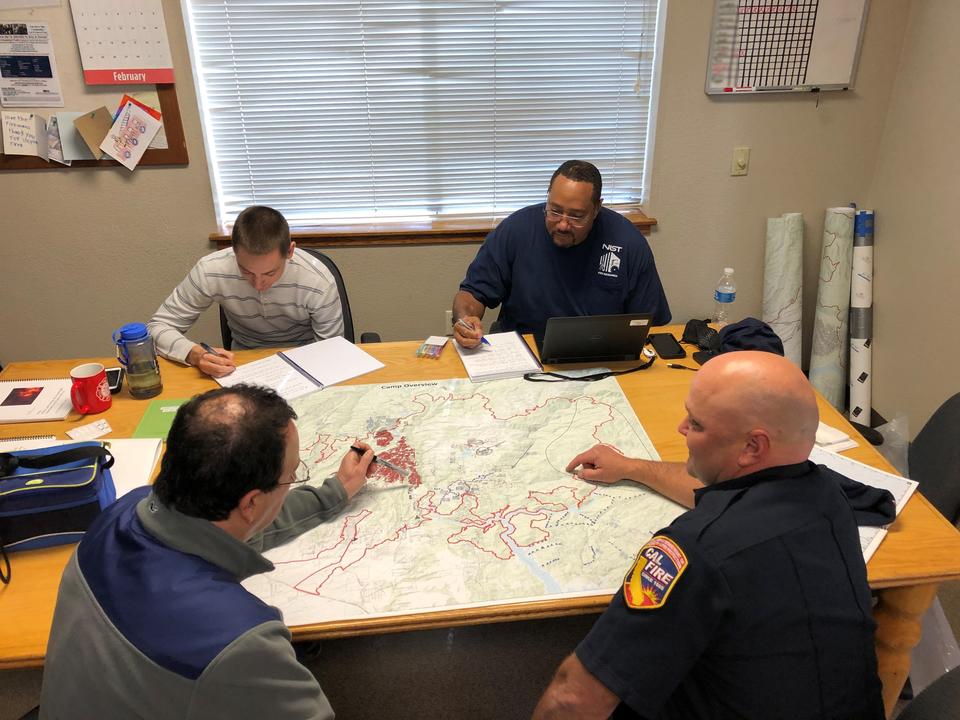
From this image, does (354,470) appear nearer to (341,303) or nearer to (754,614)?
(754,614)

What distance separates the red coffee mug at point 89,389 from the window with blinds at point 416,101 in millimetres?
1368

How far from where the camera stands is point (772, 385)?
107cm

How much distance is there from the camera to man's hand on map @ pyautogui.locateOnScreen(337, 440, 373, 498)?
1459 mm

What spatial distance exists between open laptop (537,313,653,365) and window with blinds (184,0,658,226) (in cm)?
134

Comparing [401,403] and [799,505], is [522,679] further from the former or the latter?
[799,505]

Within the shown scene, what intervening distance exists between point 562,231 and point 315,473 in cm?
129

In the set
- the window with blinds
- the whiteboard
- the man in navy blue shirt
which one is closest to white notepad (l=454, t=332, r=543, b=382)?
the man in navy blue shirt

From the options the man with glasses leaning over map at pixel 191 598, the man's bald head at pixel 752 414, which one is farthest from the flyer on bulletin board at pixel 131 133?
the man's bald head at pixel 752 414

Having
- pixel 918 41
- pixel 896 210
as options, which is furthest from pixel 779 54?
pixel 896 210

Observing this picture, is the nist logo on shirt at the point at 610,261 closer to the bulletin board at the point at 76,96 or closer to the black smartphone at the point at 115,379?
the black smartphone at the point at 115,379

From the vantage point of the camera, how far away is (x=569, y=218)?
229 centimetres

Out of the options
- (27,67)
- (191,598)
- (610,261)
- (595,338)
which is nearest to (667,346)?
(595,338)

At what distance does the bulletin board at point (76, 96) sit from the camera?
256cm

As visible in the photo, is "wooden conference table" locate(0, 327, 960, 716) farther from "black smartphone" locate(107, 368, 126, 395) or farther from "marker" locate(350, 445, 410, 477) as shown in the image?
"marker" locate(350, 445, 410, 477)
